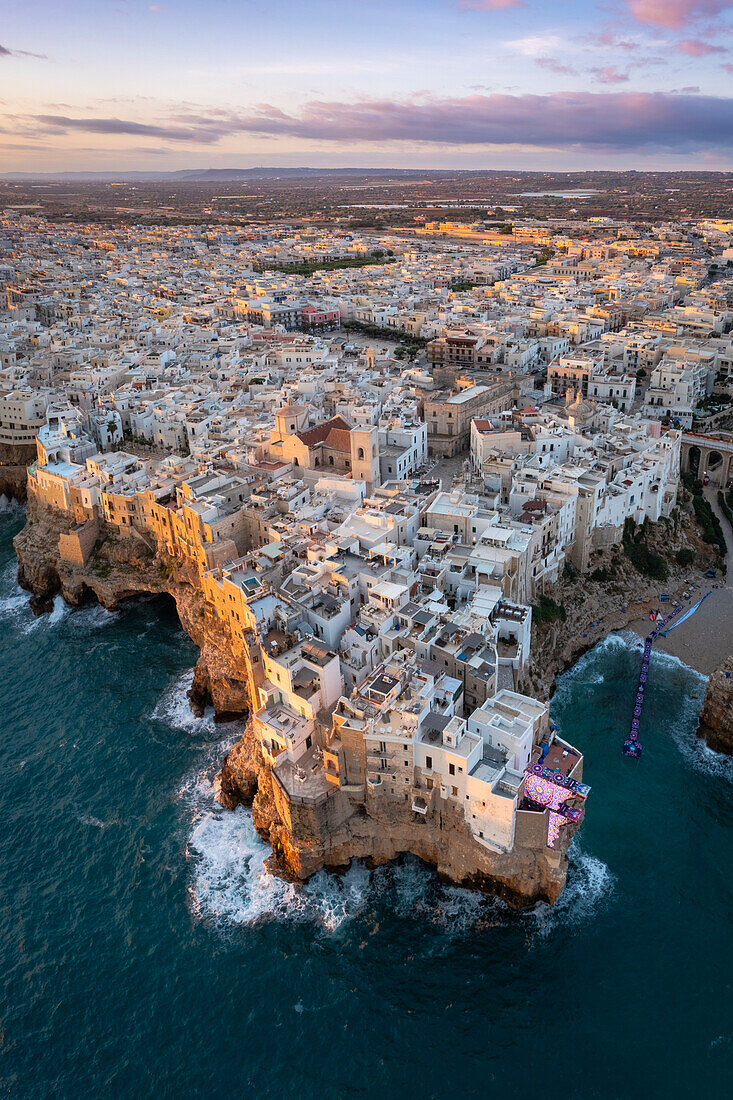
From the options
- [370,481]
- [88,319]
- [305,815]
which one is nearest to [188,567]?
[370,481]

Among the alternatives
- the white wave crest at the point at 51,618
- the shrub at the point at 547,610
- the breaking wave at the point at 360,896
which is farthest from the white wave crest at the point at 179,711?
the shrub at the point at 547,610

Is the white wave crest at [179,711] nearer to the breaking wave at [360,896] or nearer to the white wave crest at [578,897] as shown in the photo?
the breaking wave at [360,896]

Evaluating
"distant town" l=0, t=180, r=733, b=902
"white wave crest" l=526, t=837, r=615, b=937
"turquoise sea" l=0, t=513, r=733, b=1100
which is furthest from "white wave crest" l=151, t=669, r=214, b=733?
"white wave crest" l=526, t=837, r=615, b=937

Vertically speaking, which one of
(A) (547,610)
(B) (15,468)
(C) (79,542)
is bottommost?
(A) (547,610)

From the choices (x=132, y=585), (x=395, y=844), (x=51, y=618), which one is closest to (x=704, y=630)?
(x=395, y=844)

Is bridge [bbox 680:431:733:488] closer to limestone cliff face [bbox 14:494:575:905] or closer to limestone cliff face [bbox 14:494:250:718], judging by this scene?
limestone cliff face [bbox 14:494:575:905]

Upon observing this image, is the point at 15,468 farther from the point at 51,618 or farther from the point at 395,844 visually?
the point at 395,844
